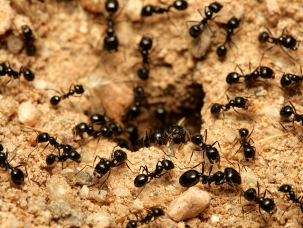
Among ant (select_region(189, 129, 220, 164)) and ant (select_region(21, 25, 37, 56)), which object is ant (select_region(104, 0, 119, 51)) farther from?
ant (select_region(189, 129, 220, 164))

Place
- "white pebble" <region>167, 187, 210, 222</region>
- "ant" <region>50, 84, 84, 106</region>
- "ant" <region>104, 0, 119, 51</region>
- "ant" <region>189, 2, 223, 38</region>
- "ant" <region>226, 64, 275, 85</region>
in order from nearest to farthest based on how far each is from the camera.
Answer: "white pebble" <region>167, 187, 210, 222</region> < "ant" <region>226, 64, 275, 85</region> < "ant" <region>50, 84, 84, 106</region> < "ant" <region>189, 2, 223, 38</region> < "ant" <region>104, 0, 119, 51</region>

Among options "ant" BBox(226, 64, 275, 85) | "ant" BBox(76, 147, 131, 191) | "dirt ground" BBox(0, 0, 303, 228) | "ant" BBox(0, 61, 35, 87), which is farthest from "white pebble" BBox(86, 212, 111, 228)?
"ant" BBox(226, 64, 275, 85)

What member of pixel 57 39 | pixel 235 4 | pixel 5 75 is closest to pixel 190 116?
pixel 235 4

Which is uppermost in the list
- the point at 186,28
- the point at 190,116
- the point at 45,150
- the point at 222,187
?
the point at 186,28

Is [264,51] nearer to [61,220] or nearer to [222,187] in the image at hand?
[222,187]

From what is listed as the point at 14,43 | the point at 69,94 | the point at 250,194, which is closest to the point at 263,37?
the point at 250,194
